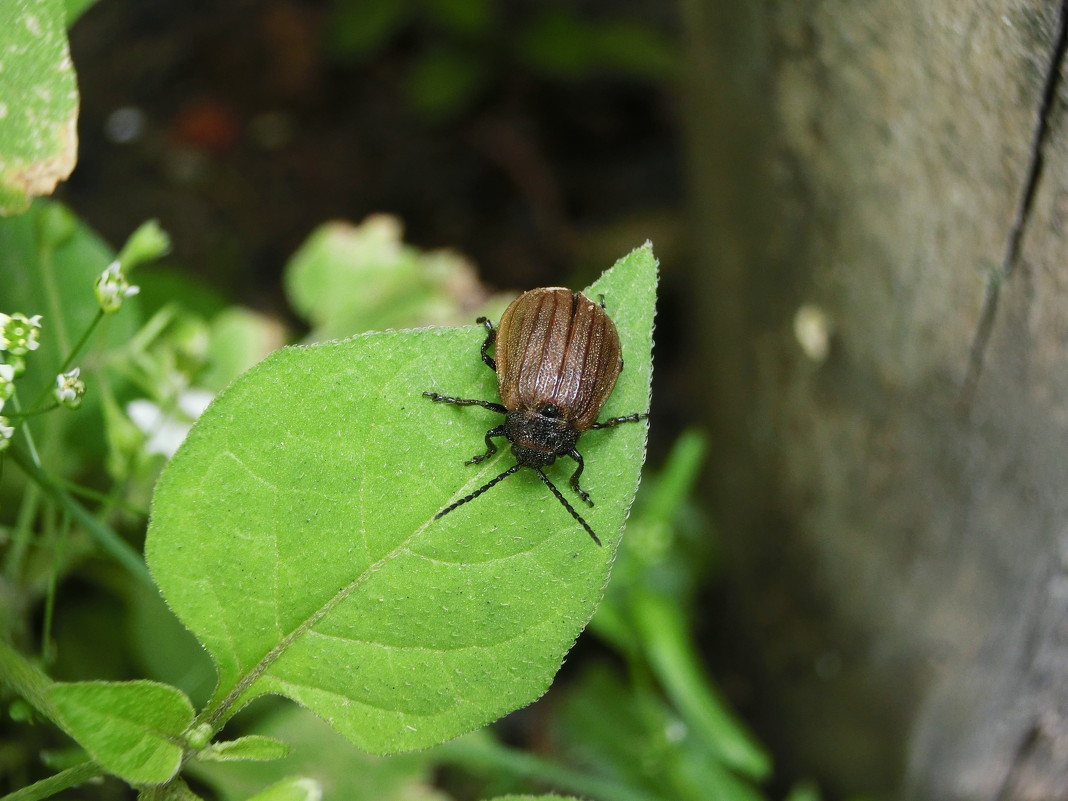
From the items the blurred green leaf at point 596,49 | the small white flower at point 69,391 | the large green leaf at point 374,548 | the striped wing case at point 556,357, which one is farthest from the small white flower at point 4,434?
the blurred green leaf at point 596,49

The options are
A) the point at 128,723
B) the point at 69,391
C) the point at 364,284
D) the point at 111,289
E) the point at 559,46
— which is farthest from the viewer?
the point at 559,46

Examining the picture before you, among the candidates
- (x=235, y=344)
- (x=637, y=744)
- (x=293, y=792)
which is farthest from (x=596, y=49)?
(x=293, y=792)

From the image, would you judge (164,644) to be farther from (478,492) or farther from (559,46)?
(559,46)

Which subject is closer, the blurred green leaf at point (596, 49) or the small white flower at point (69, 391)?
the small white flower at point (69, 391)

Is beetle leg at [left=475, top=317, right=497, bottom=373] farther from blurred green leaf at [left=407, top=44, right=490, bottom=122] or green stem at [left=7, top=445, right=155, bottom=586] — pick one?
blurred green leaf at [left=407, top=44, right=490, bottom=122]

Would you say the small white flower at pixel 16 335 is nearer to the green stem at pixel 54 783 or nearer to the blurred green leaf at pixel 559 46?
the green stem at pixel 54 783

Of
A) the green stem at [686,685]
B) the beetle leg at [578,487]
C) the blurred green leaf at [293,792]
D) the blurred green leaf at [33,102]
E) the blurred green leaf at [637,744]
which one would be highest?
the blurred green leaf at [33,102]

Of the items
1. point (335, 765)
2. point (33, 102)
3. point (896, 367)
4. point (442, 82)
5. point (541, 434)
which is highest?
point (33, 102)
